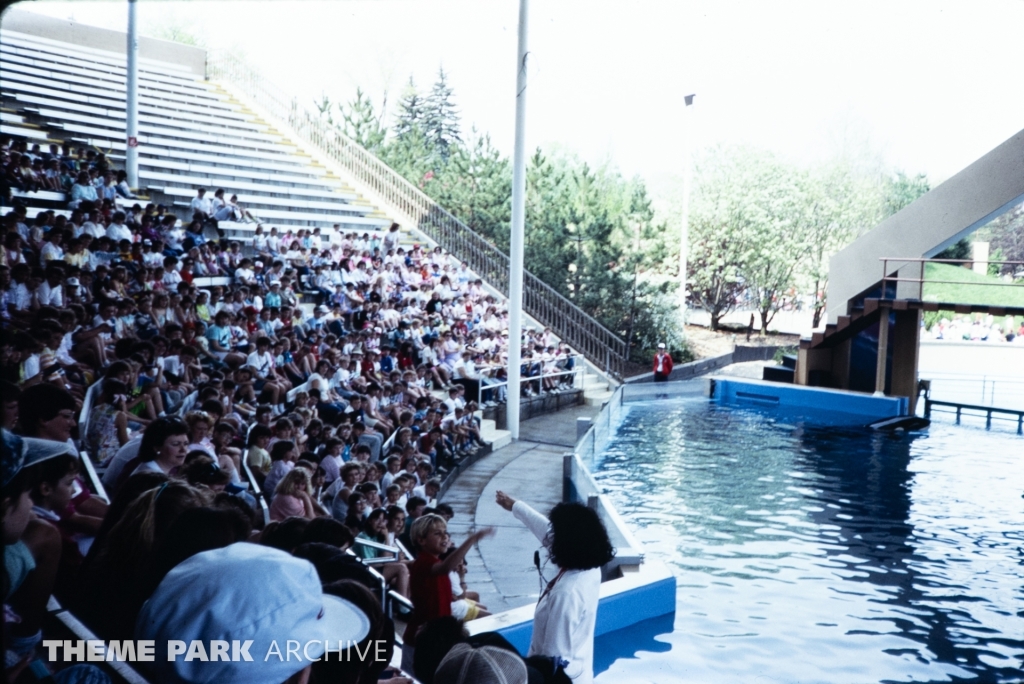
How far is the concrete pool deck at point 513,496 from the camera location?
7543mm

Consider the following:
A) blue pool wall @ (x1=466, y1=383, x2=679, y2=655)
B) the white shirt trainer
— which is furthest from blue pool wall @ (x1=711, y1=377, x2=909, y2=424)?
the white shirt trainer

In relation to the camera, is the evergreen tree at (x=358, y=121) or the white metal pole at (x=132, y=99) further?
the evergreen tree at (x=358, y=121)

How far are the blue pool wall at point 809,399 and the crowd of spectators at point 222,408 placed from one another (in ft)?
14.5

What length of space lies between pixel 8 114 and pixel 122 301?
34.2 ft

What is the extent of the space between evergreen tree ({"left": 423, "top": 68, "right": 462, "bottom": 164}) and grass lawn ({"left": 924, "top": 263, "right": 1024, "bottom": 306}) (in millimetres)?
30687

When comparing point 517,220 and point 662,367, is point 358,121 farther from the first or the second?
point 517,220

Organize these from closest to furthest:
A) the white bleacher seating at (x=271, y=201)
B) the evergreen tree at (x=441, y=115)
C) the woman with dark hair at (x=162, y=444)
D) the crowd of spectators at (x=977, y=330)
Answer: the woman with dark hair at (x=162, y=444) < the white bleacher seating at (x=271, y=201) < the crowd of spectators at (x=977, y=330) < the evergreen tree at (x=441, y=115)

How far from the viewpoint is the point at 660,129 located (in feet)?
183

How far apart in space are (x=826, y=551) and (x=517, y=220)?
642 centimetres

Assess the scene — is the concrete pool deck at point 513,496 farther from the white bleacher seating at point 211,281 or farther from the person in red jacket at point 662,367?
the person in red jacket at point 662,367

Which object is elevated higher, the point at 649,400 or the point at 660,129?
the point at 660,129

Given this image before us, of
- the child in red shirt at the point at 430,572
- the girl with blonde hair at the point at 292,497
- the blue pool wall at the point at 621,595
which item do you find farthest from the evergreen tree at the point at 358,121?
the child in red shirt at the point at 430,572

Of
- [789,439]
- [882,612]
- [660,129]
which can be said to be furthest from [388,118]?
[882,612]

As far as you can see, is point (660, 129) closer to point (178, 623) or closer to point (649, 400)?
point (649, 400)
